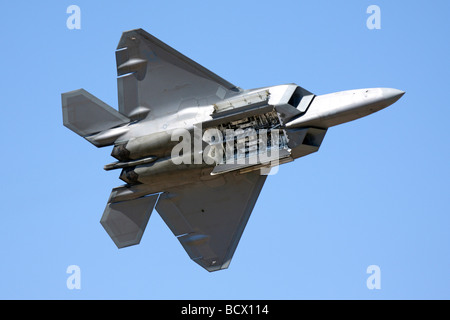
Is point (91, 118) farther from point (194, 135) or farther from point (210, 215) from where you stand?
point (210, 215)

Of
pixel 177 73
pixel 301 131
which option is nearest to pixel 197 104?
pixel 177 73

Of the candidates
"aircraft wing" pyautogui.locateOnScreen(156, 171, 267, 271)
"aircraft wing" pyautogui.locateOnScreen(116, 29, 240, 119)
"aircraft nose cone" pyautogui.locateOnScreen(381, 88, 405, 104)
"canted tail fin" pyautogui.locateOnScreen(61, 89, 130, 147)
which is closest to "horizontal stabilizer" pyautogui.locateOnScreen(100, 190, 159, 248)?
"aircraft wing" pyautogui.locateOnScreen(156, 171, 267, 271)

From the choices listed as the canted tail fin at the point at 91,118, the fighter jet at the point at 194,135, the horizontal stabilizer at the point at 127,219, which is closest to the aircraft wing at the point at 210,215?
the fighter jet at the point at 194,135

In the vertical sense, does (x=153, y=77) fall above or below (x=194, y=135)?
above

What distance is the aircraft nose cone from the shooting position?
71.8 feet

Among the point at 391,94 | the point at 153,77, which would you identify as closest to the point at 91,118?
the point at 153,77

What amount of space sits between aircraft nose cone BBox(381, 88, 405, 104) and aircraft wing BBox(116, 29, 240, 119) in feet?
13.2

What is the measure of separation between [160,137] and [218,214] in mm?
2502

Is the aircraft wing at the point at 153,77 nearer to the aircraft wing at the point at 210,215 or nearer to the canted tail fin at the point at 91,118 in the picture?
the canted tail fin at the point at 91,118

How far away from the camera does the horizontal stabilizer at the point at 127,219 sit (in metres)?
24.0

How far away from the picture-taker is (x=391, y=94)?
21.9 m

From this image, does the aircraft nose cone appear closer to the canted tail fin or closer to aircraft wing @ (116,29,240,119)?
aircraft wing @ (116,29,240,119)

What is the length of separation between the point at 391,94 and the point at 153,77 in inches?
223

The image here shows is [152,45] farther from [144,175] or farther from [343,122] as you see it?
[343,122]
